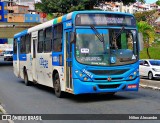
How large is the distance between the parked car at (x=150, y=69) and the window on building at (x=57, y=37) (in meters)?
13.8

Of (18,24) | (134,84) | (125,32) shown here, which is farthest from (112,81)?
(18,24)

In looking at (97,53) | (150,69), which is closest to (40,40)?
(97,53)

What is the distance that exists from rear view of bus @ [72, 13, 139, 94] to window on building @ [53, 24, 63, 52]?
143cm

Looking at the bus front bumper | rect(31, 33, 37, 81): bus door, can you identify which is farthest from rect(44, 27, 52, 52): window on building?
the bus front bumper

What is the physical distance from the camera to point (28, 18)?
104938 mm

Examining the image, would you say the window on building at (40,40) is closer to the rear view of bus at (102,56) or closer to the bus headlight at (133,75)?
the rear view of bus at (102,56)

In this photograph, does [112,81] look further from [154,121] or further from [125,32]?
[154,121]

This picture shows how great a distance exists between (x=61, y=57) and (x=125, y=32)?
7.86 feet

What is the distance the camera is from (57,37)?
14.0 metres

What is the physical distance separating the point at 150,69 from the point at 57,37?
14442mm

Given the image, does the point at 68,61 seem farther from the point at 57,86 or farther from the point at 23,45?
the point at 23,45

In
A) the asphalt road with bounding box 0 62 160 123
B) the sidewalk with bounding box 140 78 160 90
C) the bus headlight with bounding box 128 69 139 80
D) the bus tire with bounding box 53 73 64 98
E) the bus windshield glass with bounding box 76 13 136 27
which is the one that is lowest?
the sidewalk with bounding box 140 78 160 90

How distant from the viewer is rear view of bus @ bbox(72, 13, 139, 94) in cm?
1218

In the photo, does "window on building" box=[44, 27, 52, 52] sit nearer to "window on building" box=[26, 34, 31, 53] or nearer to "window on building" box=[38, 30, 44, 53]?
"window on building" box=[38, 30, 44, 53]
